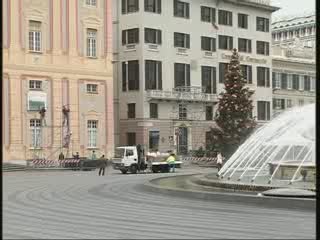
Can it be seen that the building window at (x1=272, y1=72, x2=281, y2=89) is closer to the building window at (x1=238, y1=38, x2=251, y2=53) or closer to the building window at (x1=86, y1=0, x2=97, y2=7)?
the building window at (x1=238, y1=38, x2=251, y2=53)

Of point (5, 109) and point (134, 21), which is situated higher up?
point (134, 21)

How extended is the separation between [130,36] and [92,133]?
1275 centimetres

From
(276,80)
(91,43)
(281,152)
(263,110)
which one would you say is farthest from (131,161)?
(276,80)

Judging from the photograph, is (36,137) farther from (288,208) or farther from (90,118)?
(288,208)

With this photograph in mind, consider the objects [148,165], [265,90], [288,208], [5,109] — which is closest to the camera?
[288,208]

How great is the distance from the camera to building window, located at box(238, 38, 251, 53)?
8000 centimetres

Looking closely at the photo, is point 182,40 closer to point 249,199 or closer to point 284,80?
point 284,80

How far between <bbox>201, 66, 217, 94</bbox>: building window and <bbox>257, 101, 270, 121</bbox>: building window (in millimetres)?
7917

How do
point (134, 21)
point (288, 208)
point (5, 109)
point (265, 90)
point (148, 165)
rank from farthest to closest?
1. point (265, 90)
2. point (134, 21)
3. point (5, 109)
4. point (148, 165)
5. point (288, 208)

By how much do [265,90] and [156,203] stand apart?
64.3 metres

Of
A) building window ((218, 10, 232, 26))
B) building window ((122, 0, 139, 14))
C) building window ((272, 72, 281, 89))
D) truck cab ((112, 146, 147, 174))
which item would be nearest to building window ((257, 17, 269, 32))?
building window ((218, 10, 232, 26))

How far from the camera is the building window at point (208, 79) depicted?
76188 mm

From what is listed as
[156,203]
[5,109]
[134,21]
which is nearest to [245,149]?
[156,203]

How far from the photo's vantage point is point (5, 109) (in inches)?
2215
